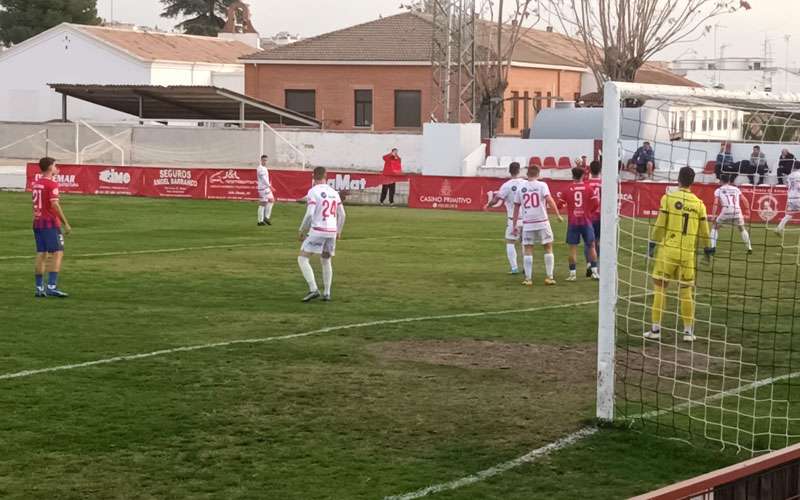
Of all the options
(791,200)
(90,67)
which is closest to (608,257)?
(791,200)

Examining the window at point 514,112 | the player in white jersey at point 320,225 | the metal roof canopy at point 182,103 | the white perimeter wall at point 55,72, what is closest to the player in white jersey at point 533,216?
the player in white jersey at point 320,225

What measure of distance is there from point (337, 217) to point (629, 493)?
9.77 meters

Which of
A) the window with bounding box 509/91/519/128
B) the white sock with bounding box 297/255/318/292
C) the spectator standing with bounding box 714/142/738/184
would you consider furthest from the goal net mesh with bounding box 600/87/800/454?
the window with bounding box 509/91/519/128

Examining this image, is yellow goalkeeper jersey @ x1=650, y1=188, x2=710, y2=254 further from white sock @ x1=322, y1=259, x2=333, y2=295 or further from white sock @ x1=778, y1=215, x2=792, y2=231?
white sock @ x1=778, y1=215, x2=792, y2=231

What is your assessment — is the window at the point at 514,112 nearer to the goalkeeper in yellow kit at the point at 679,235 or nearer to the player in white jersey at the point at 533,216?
the player in white jersey at the point at 533,216

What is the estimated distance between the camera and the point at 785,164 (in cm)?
2295

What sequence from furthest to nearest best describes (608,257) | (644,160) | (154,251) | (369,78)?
(369,78) < (154,251) < (644,160) < (608,257)

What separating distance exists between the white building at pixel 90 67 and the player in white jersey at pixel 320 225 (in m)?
55.7

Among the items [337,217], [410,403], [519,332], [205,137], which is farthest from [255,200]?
[410,403]

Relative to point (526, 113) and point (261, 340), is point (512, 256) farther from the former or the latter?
point (526, 113)

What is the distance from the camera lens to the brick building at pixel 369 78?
68438 millimetres

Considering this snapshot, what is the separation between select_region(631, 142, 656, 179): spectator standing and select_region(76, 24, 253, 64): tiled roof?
53.6 meters

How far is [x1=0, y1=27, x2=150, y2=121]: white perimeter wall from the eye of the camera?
72312mm

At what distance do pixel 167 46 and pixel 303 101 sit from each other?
11556mm
